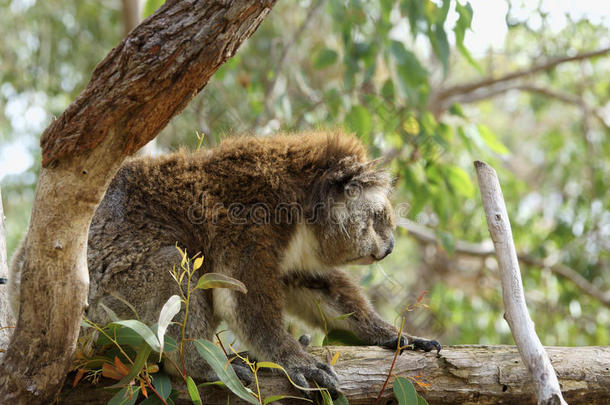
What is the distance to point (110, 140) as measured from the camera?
5.64 ft

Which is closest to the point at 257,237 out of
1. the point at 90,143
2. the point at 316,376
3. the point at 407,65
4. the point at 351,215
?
the point at 351,215

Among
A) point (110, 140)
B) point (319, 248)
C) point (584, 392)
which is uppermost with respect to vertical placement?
point (110, 140)

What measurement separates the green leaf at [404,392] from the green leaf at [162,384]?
853 millimetres

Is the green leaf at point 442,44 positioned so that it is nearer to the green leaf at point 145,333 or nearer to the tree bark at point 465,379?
the tree bark at point 465,379

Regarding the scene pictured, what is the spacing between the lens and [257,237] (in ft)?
8.41

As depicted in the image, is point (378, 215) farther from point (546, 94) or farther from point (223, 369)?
point (546, 94)

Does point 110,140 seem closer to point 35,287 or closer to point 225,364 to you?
point 35,287

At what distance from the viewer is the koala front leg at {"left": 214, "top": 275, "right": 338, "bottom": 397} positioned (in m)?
2.41

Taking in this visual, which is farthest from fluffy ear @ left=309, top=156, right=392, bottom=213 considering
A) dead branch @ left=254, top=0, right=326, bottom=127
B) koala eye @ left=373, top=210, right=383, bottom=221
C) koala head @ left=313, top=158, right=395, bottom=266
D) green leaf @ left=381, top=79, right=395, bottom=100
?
dead branch @ left=254, top=0, right=326, bottom=127

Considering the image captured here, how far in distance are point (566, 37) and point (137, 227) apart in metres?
5.96

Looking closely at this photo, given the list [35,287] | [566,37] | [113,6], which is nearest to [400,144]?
[566,37]

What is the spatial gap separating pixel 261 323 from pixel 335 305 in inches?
24.3

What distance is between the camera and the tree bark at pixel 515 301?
1938 millimetres

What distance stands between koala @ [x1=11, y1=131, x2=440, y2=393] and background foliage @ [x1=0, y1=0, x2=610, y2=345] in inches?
59.2
